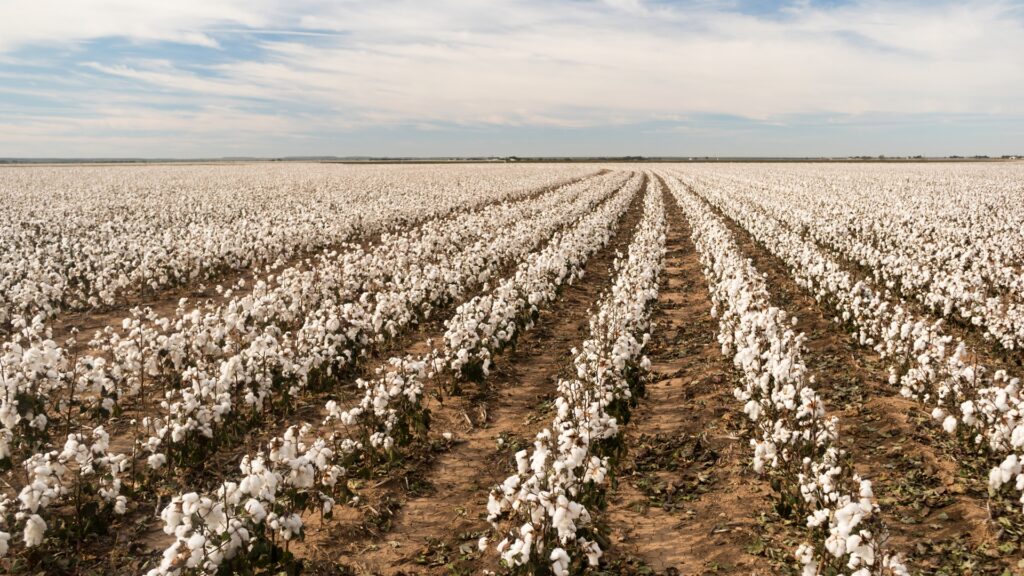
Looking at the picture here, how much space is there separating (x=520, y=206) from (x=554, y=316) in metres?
19.4

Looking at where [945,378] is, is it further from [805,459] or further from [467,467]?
[467,467]

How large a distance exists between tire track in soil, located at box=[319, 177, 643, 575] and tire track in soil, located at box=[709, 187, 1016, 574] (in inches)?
168

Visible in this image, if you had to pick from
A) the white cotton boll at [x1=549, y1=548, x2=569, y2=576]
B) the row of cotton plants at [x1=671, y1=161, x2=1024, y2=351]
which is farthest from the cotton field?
the row of cotton plants at [x1=671, y1=161, x2=1024, y2=351]

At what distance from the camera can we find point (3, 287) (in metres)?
14.5

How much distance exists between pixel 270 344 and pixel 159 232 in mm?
20434

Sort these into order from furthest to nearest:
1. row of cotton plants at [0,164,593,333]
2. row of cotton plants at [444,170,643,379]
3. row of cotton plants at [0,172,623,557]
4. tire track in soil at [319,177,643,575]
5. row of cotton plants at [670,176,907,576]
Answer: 1. row of cotton plants at [0,164,593,333]
2. row of cotton plants at [444,170,643,379]
3. row of cotton plants at [0,172,623,557]
4. tire track in soil at [319,177,643,575]
5. row of cotton plants at [670,176,907,576]

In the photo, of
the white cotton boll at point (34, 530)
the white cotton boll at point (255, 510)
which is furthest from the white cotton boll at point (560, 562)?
the white cotton boll at point (34, 530)

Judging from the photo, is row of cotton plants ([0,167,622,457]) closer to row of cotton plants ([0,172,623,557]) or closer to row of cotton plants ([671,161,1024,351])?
row of cotton plants ([0,172,623,557])

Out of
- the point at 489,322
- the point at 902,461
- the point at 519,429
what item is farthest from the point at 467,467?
the point at 902,461

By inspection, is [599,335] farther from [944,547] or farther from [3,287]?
[3,287]

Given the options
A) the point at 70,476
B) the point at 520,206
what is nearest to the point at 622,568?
the point at 70,476

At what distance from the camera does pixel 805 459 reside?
6.03 metres

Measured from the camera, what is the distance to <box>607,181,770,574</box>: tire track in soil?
6.12 meters

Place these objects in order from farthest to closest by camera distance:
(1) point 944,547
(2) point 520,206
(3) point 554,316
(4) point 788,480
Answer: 1. (2) point 520,206
2. (3) point 554,316
3. (4) point 788,480
4. (1) point 944,547
